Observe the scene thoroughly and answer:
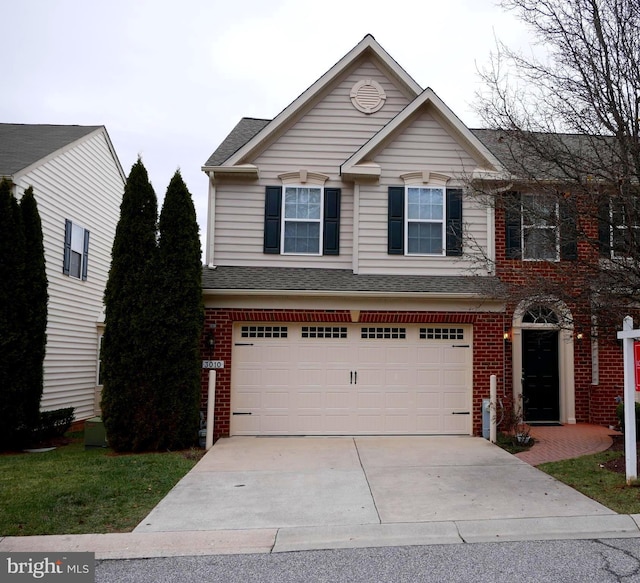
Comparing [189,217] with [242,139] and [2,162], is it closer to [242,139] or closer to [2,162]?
[242,139]

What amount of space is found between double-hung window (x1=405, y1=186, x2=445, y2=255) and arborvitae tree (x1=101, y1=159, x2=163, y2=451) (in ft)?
17.4

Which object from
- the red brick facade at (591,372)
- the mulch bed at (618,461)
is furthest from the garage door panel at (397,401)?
the mulch bed at (618,461)

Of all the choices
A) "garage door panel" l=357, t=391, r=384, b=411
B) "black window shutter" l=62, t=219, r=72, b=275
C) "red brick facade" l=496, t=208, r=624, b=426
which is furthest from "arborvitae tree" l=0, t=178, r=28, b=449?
"red brick facade" l=496, t=208, r=624, b=426

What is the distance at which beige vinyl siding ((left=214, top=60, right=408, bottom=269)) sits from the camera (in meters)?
11.2

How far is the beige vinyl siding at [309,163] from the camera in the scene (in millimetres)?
11195

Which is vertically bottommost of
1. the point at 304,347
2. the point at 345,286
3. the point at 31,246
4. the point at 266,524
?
the point at 266,524

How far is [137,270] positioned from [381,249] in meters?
4.98

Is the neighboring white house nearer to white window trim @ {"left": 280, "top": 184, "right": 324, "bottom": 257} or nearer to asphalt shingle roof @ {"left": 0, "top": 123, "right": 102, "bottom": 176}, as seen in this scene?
asphalt shingle roof @ {"left": 0, "top": 123, "right": 102, "bottom": 176}

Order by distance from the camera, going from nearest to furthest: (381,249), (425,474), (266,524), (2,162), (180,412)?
(266,524)
(425,474)
(180,412)
(381,249)
(2,162)

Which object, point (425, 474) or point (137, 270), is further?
point (137, 270)

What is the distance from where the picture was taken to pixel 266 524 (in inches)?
216

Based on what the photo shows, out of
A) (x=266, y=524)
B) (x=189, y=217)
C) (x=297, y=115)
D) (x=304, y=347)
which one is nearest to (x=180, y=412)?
(x=304, y=347)

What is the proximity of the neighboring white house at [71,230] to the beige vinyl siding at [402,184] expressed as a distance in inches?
314

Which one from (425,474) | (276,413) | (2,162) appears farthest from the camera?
(2,162)
